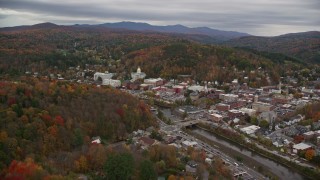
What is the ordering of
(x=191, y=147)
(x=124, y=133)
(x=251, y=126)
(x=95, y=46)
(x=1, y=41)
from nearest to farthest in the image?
(x=191, y=147)
(x=124, y=133)
(x=251, y=126)
(x=1, y=41)
(x=95, y=46)

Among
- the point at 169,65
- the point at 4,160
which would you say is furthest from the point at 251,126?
the point at 169,65

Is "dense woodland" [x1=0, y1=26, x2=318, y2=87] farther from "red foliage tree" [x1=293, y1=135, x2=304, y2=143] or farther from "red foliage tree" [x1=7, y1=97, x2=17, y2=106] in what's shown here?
"red foliage tree" [x1=7, y1=97, x2=17, y2=106]

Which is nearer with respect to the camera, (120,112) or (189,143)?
(189,143)

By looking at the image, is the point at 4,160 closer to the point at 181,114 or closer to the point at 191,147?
the point at 191,147

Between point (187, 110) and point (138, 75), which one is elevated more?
point (138, 75)

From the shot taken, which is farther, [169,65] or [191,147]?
[169,65]

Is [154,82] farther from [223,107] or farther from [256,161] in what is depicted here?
[256,161]

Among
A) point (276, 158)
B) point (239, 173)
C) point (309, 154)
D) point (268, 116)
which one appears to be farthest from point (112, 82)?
point (239, 173)

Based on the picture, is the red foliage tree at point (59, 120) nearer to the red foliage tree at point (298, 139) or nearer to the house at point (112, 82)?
the red foliage tree at point (298, 139)
